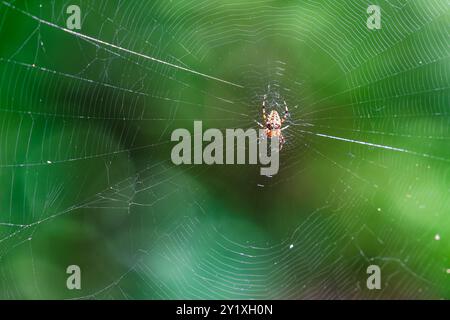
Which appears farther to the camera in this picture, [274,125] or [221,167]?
[274,125]

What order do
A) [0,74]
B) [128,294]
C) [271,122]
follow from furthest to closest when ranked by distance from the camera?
1. [271,122]
2. [128,294]
3. [0,74]

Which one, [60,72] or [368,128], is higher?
[60,72]

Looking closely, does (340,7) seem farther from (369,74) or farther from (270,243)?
(270,243)

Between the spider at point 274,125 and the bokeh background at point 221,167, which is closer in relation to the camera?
the bokeh background at point 221,167

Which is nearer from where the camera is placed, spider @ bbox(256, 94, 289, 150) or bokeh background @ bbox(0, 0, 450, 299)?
bokeh background @ bbox(0, 0, 450, 299)

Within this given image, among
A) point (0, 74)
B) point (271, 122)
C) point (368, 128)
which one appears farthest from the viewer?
point (271, 122)

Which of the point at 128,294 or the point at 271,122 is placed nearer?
the point at 128,294

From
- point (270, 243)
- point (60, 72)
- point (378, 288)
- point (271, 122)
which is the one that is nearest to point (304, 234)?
point (270, 243)

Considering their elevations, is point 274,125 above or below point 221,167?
above
